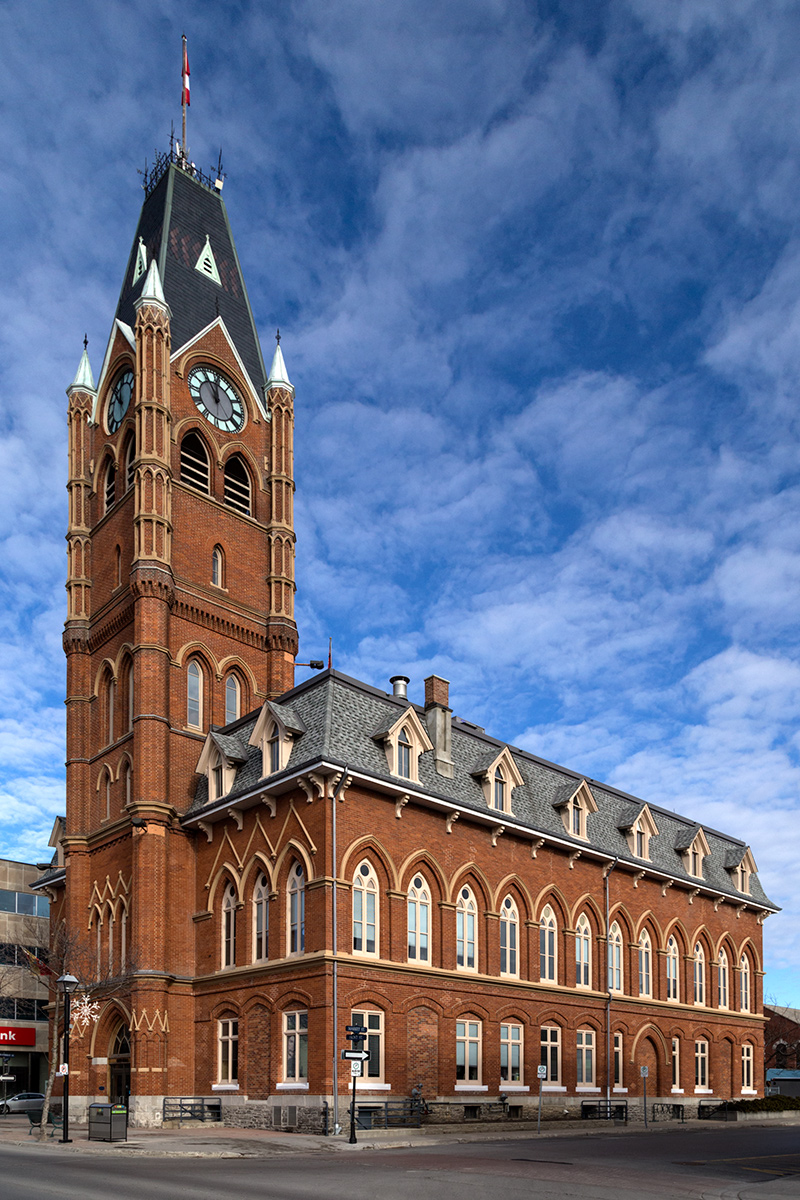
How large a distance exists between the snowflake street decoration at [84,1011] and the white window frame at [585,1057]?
18.6 meters

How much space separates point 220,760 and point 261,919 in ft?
20.0

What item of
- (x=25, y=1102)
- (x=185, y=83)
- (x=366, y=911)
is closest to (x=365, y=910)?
(x=366, y=911)

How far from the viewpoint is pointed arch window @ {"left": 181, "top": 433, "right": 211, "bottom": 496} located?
156 feet

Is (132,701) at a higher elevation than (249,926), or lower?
higher

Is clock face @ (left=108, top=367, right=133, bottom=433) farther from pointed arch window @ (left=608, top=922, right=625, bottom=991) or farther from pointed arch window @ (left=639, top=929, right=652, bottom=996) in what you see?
pointed arch window @ (left=639, top=929, right=652, bottom=996)

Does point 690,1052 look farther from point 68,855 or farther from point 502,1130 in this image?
point 68,855

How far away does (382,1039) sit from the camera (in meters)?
34.5

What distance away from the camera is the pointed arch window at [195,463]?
47531mm

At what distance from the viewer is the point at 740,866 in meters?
57.1

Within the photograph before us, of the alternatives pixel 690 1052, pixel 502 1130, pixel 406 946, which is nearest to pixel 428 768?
pixel 406 946

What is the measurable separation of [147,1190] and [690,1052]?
40.0 meters

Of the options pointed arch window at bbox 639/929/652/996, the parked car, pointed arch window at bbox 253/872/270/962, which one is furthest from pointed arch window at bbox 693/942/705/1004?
the parked car

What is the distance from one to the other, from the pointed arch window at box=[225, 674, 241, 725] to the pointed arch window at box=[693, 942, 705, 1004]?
2471 centimetres

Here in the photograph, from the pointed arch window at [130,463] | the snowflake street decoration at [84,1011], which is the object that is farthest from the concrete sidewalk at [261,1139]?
the pointed arch window at [130,463]
